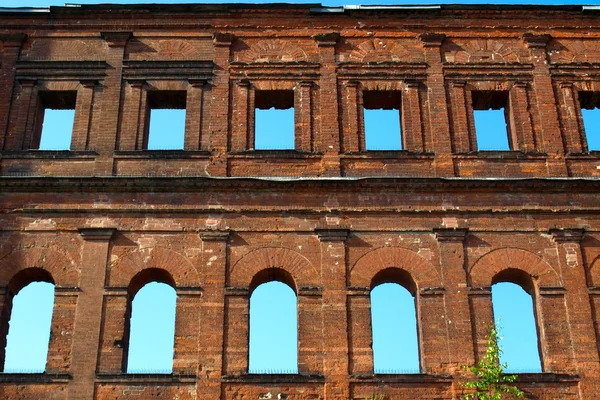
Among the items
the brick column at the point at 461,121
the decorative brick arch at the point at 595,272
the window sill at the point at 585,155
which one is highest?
the brick column at the point at 461,121

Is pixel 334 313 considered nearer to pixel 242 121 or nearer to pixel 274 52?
pixel 242 121

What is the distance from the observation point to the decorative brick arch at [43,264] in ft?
49.9

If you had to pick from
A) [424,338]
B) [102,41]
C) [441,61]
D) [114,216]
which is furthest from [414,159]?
[102,41]

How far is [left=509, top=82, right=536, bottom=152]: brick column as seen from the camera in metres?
16.8

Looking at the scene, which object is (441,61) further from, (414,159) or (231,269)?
(231,269)

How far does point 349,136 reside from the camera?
16844mm

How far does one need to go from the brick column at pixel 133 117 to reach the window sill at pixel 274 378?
5028mm

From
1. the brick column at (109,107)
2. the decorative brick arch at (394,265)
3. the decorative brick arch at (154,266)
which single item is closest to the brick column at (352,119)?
the decorative brick arch at (394,265)

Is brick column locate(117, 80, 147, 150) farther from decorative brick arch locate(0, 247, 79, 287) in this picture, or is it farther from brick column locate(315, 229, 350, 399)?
brick column locate(315, 229, 350, 399)

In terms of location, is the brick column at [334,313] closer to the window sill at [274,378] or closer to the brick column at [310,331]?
the brick column at [310,331]

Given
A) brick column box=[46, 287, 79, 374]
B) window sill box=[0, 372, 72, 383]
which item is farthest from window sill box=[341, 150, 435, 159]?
window sill box=[0, 372, 72, 383]

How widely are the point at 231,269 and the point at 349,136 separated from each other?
3636 mm

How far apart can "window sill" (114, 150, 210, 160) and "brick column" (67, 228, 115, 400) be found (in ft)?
5.56

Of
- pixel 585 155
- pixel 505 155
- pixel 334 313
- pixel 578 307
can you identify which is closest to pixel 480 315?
pixel 578 307
